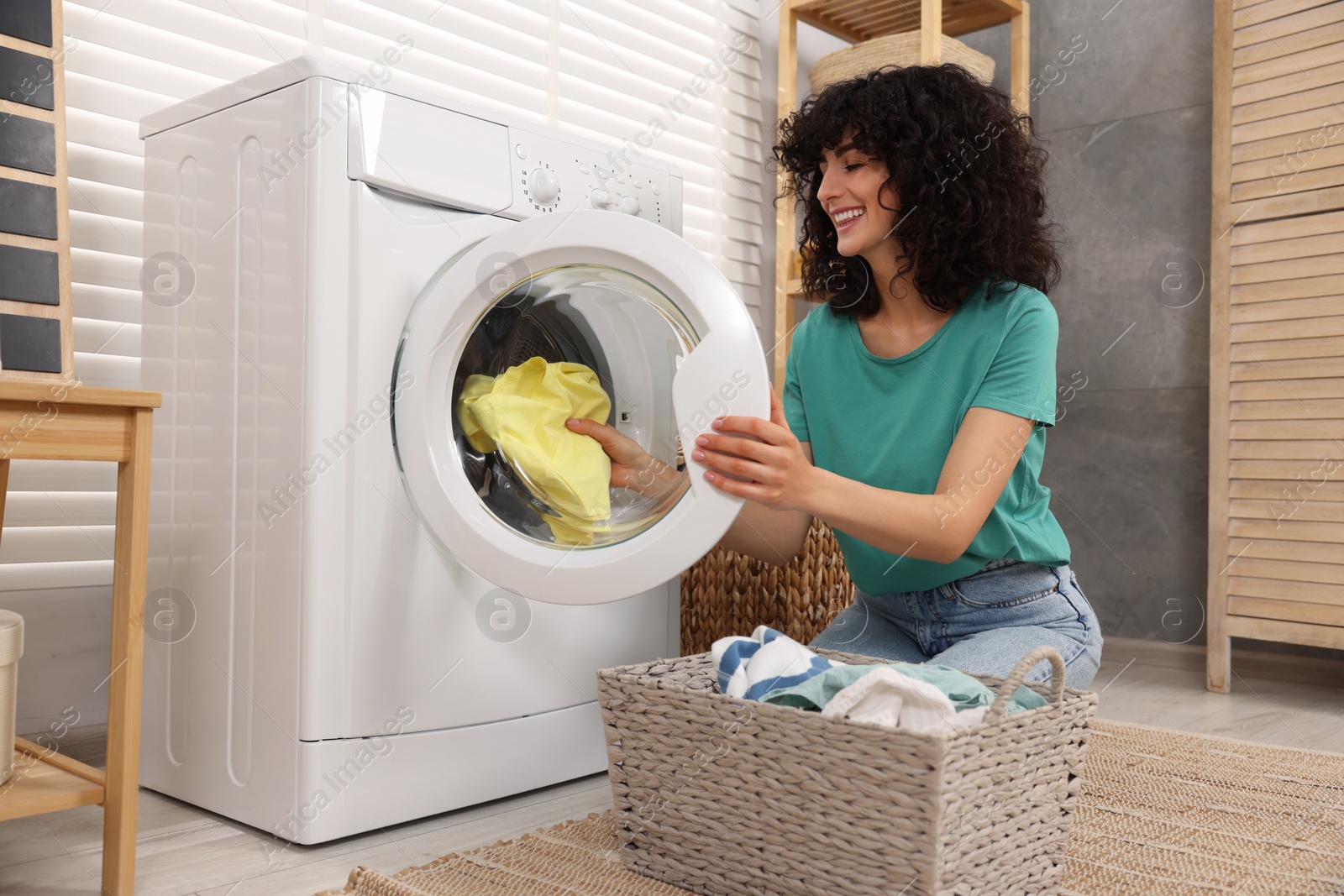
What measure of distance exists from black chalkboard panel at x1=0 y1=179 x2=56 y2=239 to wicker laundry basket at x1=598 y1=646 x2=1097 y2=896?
0.98 metres

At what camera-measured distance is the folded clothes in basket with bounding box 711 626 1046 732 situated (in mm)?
948

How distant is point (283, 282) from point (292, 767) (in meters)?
0.59

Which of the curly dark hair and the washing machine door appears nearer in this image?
the washing machine door

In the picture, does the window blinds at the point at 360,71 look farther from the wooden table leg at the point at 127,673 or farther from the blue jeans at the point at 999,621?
the blue jeans at the point at 999,621

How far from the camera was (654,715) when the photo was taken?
1.09m

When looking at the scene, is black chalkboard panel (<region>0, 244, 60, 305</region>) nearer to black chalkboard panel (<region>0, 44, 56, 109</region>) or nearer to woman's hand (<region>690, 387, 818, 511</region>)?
black chalkboard panel (<region>0, 44, 56, 109</region>)

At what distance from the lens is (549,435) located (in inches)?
51.8

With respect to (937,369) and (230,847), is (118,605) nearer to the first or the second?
(230,847)

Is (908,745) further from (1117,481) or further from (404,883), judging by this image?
(1117,481)

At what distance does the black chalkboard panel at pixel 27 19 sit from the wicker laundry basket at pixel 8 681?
834 mm

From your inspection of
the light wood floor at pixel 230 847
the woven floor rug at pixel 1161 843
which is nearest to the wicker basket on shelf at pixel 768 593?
the light wood floor at pixel 230 847

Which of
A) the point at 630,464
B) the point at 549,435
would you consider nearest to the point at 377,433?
the point at 549,435

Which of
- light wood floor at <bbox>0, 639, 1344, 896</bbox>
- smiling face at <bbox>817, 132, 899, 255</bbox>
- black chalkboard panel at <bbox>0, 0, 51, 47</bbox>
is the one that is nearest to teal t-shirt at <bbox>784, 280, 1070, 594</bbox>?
smiling face at <bbox>817, 132, 899, 255</bbox>

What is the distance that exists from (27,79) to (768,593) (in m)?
1.36
